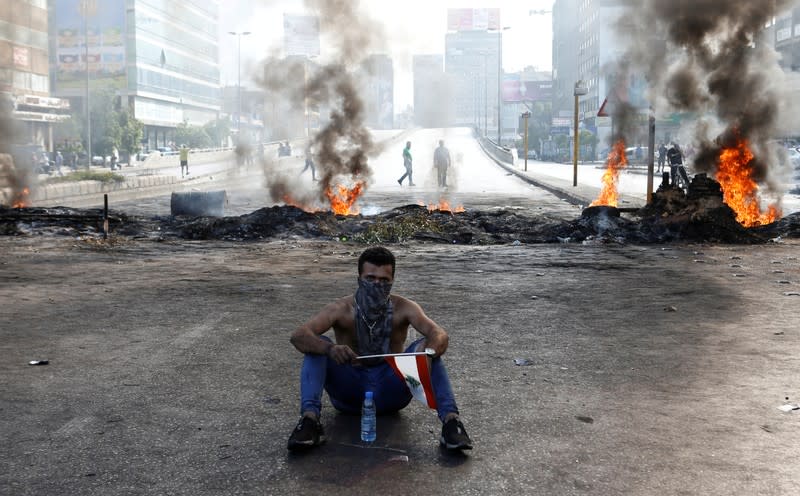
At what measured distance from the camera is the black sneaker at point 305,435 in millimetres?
4215

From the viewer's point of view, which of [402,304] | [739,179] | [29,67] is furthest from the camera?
[29,67]

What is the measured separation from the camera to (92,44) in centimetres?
8625

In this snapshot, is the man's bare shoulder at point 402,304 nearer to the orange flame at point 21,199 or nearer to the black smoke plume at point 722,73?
the black smoke plume at point 722,73

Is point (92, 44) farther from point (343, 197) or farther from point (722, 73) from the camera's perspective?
point (722, 73)

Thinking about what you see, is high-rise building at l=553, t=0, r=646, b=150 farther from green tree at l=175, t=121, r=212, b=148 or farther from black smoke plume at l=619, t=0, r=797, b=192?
black smoke plume at l=619, t=0, r=797, b=192

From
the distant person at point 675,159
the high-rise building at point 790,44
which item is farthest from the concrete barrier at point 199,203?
the high-rise building at point 790,44

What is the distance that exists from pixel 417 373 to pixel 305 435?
2.08 feet

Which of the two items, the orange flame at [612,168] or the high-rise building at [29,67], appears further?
the high-rise building at [29,67]

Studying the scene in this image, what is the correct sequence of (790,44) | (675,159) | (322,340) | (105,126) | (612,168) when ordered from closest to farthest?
1. (322,340)
2. (675,159)
3. (612,168)
4. (105,126)
5. (790,44)

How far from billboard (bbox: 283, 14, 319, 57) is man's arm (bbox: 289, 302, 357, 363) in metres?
17.7

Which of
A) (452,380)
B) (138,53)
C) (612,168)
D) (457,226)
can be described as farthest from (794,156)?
A: (138,53)

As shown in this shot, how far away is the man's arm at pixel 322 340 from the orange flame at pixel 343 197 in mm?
14665

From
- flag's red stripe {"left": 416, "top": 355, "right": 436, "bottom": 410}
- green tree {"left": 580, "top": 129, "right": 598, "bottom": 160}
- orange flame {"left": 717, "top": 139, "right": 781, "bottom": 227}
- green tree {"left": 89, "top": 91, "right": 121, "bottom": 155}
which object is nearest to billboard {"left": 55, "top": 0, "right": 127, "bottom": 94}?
green tree {"left": 89, "top": 91, "right": 121, "bottom": 155}

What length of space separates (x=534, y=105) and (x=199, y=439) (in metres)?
117
